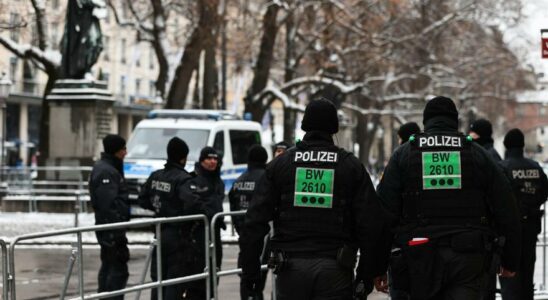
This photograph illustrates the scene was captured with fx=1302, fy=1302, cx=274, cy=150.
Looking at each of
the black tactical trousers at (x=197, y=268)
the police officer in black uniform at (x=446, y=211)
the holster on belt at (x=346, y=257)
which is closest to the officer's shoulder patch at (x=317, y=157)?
the holster on belt at (x=346, y=257)

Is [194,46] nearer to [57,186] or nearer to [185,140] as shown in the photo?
[57,186]

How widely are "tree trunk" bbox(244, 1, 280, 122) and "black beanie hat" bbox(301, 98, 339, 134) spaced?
105 ft

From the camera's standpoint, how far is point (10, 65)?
7569 cm

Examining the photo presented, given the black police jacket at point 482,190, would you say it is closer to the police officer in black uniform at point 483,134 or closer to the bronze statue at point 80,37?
the police officer in black uniform at point 483,134

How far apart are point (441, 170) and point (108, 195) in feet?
17.4

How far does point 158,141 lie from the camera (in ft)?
86.2

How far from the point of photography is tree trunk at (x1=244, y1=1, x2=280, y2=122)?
130 feet

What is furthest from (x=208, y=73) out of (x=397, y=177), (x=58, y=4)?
(x=397, y=177)

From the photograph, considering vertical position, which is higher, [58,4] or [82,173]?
[58,4]

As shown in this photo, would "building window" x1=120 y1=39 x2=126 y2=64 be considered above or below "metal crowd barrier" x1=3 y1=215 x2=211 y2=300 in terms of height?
above

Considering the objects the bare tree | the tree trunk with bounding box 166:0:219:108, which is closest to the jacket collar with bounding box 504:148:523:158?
the tree trunk with bounding box 166:0:219:108

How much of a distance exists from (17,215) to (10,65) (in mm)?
46960

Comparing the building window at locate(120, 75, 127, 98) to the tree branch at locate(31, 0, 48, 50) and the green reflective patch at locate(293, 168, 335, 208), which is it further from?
the green reflective patch at locate(293, 168, 335, 208)

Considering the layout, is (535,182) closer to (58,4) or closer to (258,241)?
(258,241)
